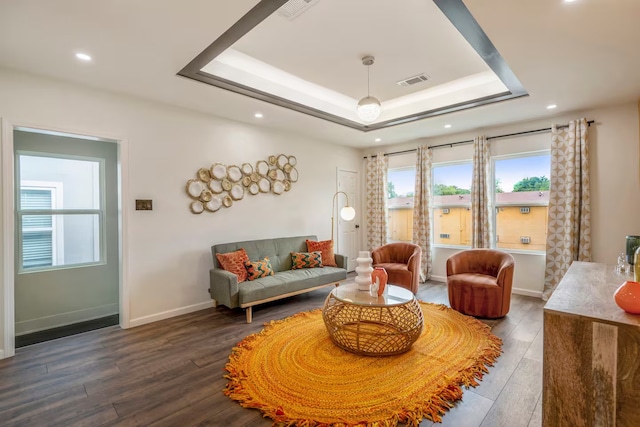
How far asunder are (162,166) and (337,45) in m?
2.45

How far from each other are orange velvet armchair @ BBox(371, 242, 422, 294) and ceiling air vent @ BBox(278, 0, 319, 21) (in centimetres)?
340

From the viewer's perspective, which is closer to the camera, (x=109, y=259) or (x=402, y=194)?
(x=109, y=259)

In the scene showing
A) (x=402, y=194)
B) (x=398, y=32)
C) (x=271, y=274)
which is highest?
(x=398, y=32)

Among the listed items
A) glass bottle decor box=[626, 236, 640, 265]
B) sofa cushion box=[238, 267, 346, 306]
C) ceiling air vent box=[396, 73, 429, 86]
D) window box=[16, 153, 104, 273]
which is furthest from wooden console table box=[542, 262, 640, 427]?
window box=[16, 153, 104, 273]

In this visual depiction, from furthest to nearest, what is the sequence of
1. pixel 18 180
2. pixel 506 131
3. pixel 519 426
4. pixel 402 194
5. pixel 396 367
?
pixel 402 194
pixel 506 131
pixel 18 180
pixel 396 367
pixel 519 426

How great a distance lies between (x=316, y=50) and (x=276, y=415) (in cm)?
309

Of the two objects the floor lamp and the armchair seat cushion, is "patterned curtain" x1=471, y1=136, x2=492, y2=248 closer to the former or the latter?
the armchair seat cushion

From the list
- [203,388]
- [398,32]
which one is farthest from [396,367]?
[398,32]

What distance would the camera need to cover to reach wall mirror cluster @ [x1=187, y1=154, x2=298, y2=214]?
3941mm

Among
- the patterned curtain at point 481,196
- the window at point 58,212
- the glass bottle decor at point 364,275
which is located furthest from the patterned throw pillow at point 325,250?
the window at point 58,212

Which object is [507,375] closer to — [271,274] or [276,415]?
[276,415]

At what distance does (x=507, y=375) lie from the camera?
7.70ft

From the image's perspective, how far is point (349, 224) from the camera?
20.4 ft

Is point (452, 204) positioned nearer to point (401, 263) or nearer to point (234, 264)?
point (401, 263)
